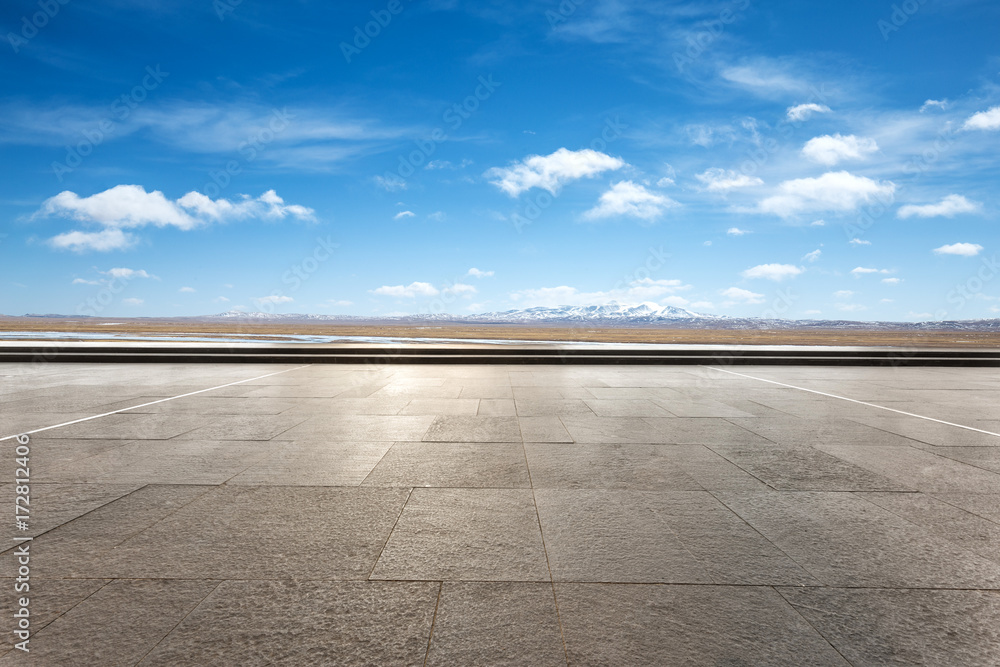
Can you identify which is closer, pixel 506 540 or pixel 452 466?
pixel 506 540

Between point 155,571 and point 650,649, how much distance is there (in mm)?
3267

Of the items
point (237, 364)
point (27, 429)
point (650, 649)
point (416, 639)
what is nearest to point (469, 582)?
point (416, 639)

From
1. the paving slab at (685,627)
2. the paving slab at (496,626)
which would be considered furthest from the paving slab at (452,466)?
the paving slab at (685,627)

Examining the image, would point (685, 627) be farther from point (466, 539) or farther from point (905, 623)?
point (466, 539)

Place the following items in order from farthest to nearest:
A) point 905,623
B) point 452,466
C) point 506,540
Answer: point 452,466, point 506,540, point 905,623

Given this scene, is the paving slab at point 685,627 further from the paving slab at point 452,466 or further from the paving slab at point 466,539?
the paving slab at point 452,466

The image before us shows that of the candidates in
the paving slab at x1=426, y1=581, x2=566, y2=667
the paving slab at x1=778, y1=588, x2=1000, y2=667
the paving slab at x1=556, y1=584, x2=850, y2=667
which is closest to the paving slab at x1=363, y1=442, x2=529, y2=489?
the paving slab at x1=426, y1=581, x2=566, y2=667

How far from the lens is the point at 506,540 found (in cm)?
380

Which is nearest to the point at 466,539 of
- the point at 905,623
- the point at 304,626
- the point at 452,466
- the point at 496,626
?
the point at 496,626

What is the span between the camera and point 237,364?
17.9m

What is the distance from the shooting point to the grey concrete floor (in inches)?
104

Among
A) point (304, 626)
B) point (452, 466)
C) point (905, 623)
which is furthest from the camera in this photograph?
point (452, 466)

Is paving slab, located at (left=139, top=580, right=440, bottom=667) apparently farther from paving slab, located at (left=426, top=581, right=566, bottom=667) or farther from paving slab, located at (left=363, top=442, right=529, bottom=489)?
paving slab, located at (left=363, top=442, right=529, bottom=489)

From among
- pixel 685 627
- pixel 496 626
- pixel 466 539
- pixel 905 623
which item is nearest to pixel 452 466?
pixel 466 539
